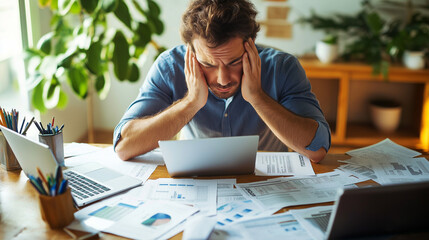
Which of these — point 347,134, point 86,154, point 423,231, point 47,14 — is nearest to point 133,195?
point 86,154

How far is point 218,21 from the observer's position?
1434 millimetres

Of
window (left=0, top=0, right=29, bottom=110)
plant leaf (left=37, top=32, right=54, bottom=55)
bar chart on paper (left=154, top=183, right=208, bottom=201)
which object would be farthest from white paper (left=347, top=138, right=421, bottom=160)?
window (left=0, top=0, right=29, bottom=110)

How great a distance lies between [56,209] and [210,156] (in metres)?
0.46

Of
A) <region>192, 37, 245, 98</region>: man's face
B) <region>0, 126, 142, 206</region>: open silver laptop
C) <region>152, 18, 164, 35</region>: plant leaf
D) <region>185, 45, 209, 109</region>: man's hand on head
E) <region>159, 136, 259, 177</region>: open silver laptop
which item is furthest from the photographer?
<region>152, 18, 164, 35</region>: plant leaf

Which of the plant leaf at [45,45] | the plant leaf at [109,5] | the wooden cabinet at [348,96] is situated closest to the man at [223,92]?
the plant leaf at [109,5]

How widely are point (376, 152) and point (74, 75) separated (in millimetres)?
1749

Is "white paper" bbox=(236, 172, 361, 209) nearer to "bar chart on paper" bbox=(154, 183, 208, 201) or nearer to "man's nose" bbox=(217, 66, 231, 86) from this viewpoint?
"bar chart on paper" bbox=(154, 183, 208, 201)

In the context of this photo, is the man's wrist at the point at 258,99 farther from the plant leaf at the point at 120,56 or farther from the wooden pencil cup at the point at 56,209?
the plant leaf at the point at 120,56

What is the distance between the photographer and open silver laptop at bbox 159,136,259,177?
49.3 inches

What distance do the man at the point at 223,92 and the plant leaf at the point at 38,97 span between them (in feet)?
3.44

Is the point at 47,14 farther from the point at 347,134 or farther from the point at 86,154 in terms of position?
the point at 347,134

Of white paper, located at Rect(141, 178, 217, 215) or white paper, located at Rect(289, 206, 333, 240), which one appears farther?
white paper, located at Rect(141, 178, 217, 215)

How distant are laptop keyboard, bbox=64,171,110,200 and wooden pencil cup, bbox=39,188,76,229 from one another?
0.44 feet

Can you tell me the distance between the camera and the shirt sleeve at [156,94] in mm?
1610
